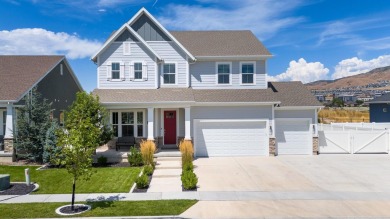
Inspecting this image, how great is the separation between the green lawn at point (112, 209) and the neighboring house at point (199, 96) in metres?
8.26

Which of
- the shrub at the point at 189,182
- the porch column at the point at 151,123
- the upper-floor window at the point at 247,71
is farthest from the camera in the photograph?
the upper-floor window at the point at 247,71

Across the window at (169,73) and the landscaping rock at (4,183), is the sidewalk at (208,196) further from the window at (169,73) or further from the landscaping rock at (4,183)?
the window at (169,73)

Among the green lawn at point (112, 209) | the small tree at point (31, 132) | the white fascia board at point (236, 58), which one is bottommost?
the green lawn at point (112, 209)

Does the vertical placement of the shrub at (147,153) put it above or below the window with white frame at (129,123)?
below

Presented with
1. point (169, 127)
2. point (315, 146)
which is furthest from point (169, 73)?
point (315, 146)

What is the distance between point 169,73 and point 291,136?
9.31 m

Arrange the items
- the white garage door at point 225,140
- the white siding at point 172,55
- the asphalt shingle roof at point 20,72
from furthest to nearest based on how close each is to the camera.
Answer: the white siding at point 172,55, the white garage door at point 225,140, the asphalt shingle roof at point 20,72

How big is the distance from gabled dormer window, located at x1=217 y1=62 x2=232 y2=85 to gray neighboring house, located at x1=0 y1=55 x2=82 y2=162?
12.0 meters

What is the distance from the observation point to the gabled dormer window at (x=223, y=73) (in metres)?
20.5

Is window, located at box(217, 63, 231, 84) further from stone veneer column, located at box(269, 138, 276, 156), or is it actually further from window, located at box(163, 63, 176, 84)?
stone veneer column, located at box(269, 138, 276, 156)

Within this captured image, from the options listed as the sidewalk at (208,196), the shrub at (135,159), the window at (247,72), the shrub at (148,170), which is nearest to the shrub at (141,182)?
the sidewalk at (208,196)

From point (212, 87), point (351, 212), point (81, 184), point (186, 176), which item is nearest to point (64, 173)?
point (81, 184)

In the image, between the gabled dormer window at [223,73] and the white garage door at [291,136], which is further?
the gabled dormer window at [223,73]

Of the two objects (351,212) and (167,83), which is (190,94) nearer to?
(167,83)
